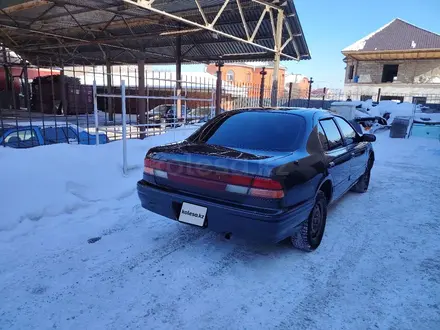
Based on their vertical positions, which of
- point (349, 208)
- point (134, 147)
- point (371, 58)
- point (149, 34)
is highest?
point (371, 58)

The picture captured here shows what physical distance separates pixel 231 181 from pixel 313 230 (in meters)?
1.21

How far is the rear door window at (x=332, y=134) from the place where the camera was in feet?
11.7

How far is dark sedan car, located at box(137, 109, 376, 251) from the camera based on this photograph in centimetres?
253

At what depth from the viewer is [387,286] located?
102 inches

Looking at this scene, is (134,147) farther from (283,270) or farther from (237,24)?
(237,24)

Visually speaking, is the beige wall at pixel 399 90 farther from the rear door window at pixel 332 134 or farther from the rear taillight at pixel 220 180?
the rear taillight at pixel 220 180

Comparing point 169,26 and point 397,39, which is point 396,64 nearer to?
point 397,39

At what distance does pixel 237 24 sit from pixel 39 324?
37.2 feet

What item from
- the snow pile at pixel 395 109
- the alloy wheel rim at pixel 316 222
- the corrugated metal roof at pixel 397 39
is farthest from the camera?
the corrugated metal roof at pixel 397 39

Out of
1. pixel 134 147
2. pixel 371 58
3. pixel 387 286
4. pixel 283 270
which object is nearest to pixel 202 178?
pixel 283 270

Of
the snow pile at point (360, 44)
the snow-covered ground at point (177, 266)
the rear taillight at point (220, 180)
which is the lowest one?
the snow-covered ground at point (177, 266)

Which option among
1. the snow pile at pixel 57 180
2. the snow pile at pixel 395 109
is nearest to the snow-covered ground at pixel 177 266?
the snow pile at pixel 57 180

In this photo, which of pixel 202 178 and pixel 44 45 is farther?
pixel 44 45

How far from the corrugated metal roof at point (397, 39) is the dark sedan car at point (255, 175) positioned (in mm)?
30121
